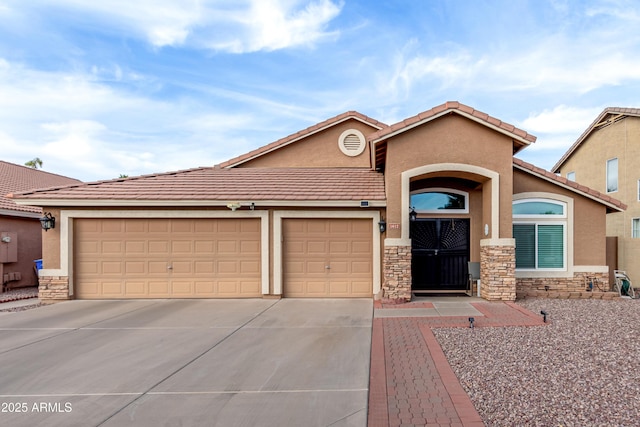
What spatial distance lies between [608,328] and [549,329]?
3.98 ft

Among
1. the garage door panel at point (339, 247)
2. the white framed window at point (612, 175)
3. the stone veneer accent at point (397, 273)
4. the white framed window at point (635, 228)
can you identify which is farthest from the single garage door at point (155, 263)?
the white framed window at point (612, 175)

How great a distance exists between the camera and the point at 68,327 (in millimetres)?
7305

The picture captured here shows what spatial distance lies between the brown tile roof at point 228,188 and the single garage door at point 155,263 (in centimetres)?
79

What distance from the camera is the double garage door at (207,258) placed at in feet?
33.0

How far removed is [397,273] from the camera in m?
9.14

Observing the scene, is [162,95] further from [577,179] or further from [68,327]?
[577,179]

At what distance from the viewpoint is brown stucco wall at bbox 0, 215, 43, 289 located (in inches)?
480

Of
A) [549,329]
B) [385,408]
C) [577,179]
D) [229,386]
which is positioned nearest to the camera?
[385,408]

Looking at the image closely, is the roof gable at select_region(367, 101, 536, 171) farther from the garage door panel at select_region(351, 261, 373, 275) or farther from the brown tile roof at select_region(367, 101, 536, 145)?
the garage door panel at select_region(351, 261, 373, 275)

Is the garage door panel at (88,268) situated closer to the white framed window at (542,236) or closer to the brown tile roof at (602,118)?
the white framed window at (542,236)

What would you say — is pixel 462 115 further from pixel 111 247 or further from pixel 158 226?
pixel 111 247

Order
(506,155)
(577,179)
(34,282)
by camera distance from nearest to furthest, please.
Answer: (506,155) → (34,282) → (577,179)

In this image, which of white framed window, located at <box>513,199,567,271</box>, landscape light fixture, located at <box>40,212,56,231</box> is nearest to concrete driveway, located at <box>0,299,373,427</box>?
landscape light fixture, located at <box>40,212,56,231</box>

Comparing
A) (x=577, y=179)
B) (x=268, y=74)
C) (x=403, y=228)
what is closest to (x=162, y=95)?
(x=268, y=74)
